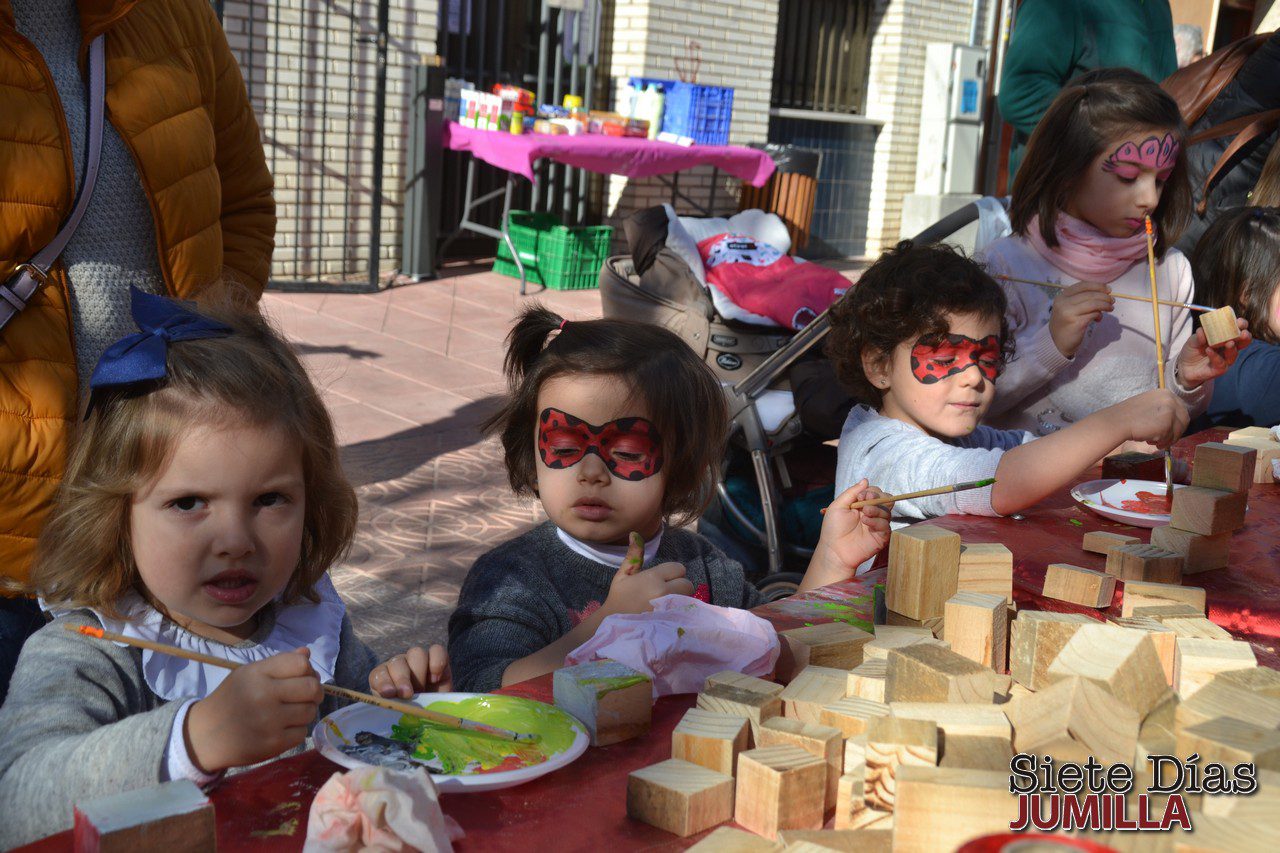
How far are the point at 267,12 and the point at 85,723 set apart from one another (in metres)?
7.84

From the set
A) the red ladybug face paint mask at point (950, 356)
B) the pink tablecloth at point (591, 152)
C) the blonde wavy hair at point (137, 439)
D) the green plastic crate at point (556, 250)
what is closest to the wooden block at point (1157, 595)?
the red ladybug face paint mask at point (950, 356)

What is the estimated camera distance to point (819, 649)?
4.72ft

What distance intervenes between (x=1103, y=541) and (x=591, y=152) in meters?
7.36

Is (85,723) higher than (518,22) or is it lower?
lower

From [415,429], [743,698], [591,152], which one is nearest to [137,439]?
[743,698]

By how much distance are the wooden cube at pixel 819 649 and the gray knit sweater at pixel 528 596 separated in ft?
1.44

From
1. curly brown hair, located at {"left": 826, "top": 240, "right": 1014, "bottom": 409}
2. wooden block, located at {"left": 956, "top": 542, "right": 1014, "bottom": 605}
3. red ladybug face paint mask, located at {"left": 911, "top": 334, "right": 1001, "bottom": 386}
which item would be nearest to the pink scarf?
curly brown hair, located at {"left": 826, "top": 240, "right": 1014, "bottom": 409}

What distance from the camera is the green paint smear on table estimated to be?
1.16 m

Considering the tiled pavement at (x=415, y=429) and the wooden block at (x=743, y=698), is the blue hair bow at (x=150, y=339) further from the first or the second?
the tiled pavement at (x=415, y=429)

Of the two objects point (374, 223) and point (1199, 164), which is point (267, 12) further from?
point (1199, 164)

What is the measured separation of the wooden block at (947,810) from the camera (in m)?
0.92

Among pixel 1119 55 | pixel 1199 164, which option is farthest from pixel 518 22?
pixel 1199 164

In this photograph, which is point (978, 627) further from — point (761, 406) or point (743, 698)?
point (761, 406)

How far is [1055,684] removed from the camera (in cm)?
109
